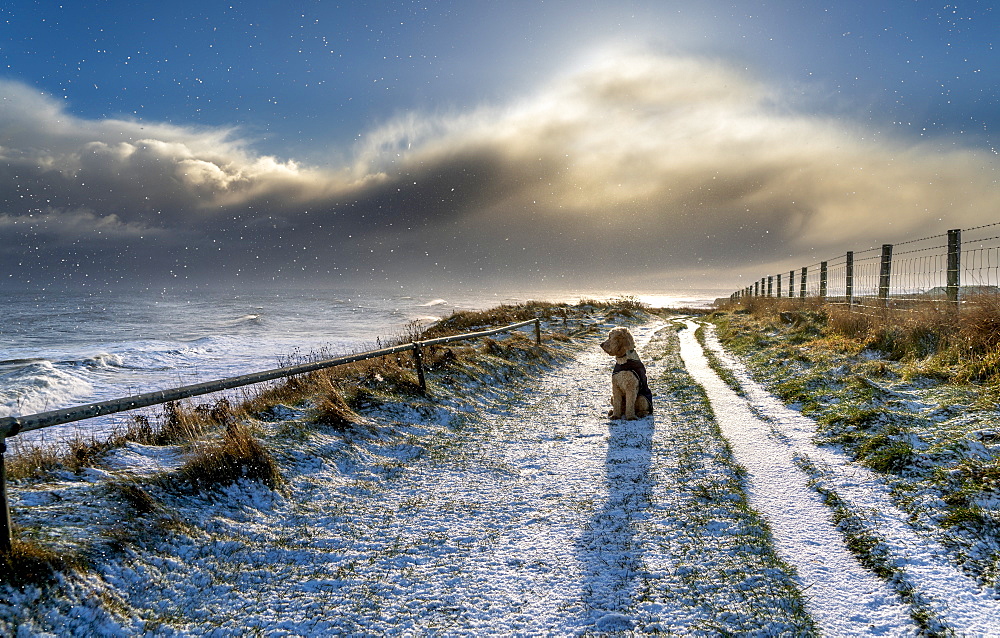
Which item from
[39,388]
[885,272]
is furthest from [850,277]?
[39,388]

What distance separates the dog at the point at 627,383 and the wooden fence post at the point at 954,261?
7.32 meters

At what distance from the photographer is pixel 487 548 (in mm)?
3664

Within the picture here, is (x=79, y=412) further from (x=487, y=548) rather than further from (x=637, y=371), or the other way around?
(x=637, y=371)

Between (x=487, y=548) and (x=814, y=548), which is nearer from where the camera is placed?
(x=814, y=548)

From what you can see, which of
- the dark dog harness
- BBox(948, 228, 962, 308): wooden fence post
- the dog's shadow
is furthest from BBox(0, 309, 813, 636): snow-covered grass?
BBox(948, 228, 962, 308): wooden fence post

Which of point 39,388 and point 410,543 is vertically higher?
point 410,543

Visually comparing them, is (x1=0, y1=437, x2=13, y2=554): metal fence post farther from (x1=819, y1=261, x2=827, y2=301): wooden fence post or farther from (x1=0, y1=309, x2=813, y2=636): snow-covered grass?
(x1=819, y1=261, x2=827, y2=301): wooden fence post

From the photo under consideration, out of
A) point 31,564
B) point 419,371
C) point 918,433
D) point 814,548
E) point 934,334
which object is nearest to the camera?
point 31,564

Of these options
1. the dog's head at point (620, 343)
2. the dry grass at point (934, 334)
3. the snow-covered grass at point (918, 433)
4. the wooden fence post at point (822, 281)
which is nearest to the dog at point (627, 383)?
the dog's head at point (620, 343)

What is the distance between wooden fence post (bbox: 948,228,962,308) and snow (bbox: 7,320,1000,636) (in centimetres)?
707

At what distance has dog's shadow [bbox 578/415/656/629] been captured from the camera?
3.03 metres

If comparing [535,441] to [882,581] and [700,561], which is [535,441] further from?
[882,581]

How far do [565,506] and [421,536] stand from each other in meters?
1.34

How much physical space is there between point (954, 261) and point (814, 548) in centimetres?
988
